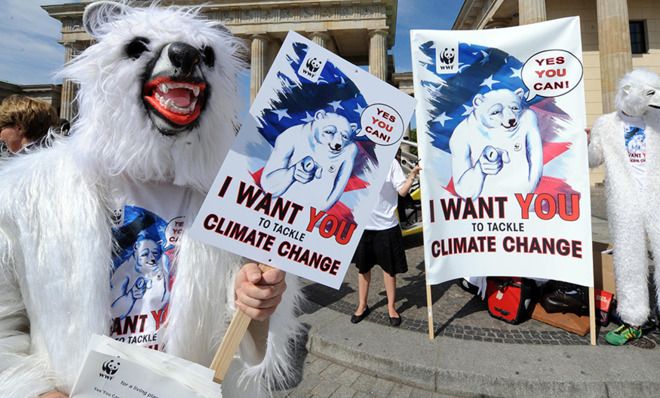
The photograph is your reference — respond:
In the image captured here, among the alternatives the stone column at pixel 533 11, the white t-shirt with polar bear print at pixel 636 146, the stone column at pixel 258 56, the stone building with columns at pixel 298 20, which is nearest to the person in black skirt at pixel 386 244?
the white t-shirt with polar bear print at pixel 636 146

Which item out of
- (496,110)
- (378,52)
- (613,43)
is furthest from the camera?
(378,52)

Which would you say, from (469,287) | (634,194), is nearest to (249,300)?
(634,194)

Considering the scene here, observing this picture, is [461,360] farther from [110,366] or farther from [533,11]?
[533,11]

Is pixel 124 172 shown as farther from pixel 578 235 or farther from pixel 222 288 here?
pixel 578 235

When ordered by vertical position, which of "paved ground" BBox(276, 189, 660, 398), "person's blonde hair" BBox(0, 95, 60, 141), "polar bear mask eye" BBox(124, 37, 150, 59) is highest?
"person's blonde hair" BBox(0, 95, 60, 141)

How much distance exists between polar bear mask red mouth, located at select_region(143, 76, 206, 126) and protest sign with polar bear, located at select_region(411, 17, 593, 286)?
252 centimetres

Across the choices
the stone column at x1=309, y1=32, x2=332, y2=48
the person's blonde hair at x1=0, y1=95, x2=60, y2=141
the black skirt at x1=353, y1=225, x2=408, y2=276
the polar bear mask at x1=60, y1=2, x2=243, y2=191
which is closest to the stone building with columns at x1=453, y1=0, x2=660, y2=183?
the stone column at x1=309, y1=32, x2=332, y2=48

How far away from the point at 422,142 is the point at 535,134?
1.01m

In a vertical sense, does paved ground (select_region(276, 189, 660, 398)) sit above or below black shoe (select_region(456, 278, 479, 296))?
below

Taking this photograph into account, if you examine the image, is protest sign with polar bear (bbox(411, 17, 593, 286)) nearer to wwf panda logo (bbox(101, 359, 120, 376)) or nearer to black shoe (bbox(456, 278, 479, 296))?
black shoe (bbox(456, 278, 479, 296))

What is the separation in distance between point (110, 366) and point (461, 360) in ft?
8.87

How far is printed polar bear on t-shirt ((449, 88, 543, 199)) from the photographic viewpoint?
3156 millimetres

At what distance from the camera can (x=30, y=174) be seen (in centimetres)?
108

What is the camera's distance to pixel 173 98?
107cm
